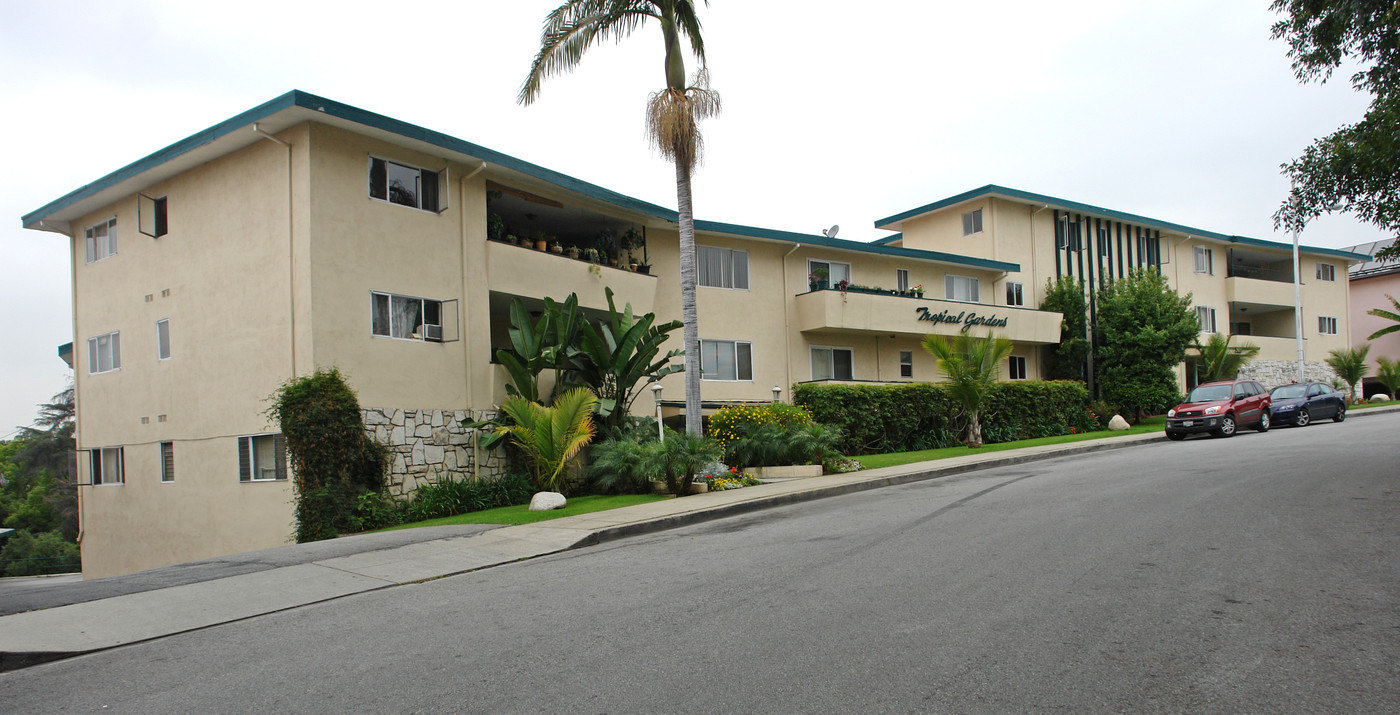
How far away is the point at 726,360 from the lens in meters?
26.2

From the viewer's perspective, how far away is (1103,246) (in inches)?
1486

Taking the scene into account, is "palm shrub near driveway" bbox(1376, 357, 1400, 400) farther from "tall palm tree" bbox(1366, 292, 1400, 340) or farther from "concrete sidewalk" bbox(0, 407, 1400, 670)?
"concrete sidewalk" bbox(0, 407, 1400, 670)

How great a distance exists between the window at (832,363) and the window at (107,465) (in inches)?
754

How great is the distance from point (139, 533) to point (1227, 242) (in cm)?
4458

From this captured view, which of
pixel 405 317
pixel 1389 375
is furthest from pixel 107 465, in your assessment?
pixel 1389 375

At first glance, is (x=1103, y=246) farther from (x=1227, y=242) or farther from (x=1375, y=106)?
(x=1375, y=106)

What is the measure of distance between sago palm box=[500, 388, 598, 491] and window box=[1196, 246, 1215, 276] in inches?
1388

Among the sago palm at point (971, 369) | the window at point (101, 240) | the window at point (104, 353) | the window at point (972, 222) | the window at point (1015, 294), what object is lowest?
the sago palm at point (971, 369)

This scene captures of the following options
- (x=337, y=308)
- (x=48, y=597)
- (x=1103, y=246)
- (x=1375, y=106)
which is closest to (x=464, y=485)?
(x=337, y=308)

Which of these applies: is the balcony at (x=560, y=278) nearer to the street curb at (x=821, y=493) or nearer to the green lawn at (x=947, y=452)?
the green lawn at (x=947, y=452)

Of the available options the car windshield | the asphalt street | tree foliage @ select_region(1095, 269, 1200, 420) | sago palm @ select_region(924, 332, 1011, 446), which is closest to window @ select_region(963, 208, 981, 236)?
tree foliage @ select_region(1095, 269, 1200, 420)

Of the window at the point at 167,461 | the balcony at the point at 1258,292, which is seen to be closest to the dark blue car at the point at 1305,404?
the balcony at the point at 1258,292

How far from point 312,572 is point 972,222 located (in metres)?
30.6

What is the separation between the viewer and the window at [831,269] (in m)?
28.8
